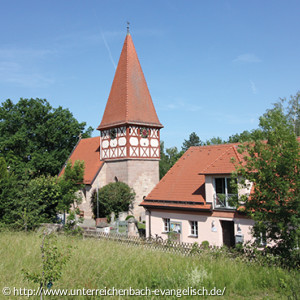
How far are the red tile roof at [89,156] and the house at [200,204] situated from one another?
38.5ft

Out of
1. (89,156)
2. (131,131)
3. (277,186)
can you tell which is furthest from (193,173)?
(89,156)

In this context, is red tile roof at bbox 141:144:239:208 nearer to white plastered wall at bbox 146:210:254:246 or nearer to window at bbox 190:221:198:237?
white plastered wall at bbox 146:210:254:246

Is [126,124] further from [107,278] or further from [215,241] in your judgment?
[107,278]

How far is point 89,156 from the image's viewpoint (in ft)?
109

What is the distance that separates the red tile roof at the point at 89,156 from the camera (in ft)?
98.1

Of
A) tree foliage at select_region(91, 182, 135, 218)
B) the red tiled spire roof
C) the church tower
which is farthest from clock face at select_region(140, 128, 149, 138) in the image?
tree foliage at select_region(91, 182, 135, 218)

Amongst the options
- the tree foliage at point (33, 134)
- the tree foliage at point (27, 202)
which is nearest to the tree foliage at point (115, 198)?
the tree foliage at point (27, 202)

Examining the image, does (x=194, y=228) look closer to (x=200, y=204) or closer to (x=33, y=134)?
(x=200, y=204)

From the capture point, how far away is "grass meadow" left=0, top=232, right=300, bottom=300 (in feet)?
21.5

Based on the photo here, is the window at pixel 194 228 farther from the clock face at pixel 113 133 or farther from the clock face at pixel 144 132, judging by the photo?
the clock face at pixel 113 133

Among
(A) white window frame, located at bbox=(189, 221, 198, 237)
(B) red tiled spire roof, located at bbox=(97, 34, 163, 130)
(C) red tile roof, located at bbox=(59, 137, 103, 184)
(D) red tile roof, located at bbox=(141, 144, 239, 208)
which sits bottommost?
(A) white window frame, located at bbox=(189, 221, 198, 237)

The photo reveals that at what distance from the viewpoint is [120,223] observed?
2147cm

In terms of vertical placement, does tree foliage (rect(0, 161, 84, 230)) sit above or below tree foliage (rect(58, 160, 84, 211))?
below

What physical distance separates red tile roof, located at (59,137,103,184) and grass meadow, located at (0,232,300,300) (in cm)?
2101
